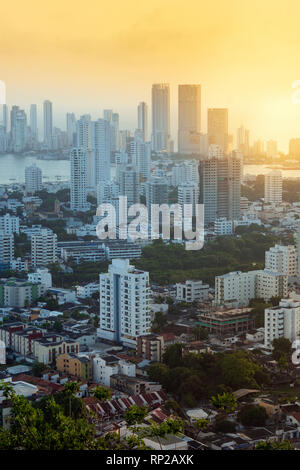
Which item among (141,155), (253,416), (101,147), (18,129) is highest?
(18,129)

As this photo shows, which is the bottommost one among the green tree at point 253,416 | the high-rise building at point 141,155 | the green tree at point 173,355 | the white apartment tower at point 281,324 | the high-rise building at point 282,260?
the green tree at point 253,416

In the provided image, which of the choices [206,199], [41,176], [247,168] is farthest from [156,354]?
[41,176]

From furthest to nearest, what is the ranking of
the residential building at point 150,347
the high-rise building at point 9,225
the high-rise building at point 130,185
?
1. the high-rise building at point 130,185
2. the high-rise building at point 9,225
3. the residential building at point 150,347

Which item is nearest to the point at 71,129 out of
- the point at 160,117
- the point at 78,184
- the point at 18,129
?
the point at 18,129

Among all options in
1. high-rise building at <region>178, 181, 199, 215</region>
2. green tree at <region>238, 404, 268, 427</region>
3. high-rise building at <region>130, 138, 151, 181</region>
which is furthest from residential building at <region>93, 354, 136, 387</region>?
high-rise building at <region>130, 138, 151, 181</region>

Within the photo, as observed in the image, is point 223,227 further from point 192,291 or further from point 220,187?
point 192,291

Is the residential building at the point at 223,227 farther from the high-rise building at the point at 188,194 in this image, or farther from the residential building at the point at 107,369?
the residential building at the point at 107,369

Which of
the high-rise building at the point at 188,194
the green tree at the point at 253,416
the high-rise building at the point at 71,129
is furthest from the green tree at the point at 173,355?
the high-rise building at the point at 71,129

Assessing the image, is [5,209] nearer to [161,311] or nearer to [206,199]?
[206,199]
